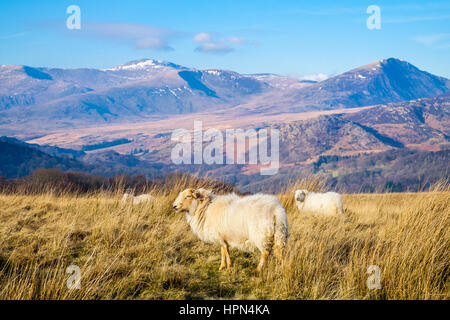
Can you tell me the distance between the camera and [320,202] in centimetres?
1091

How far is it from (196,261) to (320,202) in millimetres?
6142

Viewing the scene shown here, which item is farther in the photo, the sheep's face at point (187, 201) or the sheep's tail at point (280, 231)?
the sheep's face at point (187, 201)

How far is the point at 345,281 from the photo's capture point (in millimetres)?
4492

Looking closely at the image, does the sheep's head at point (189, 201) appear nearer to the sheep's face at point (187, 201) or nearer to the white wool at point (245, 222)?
the sheep's face at point (187, 201)

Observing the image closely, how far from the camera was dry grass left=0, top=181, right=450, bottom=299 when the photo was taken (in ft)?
14.0

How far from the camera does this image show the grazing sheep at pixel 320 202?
10547 mm

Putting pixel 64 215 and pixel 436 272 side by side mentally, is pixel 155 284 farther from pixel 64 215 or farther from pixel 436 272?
pixel 64 215

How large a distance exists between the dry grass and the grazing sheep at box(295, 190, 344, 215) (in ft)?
7.65

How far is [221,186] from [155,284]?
7.84 meters

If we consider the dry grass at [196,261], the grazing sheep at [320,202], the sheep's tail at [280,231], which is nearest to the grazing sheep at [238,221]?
the sheep's tail at [280,231]

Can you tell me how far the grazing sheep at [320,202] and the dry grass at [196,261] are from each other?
233 centimetres

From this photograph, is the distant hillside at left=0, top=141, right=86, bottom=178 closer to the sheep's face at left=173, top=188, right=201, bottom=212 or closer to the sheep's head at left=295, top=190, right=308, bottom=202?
the sheep's head at left=295, top=190, right=308, bottom=202

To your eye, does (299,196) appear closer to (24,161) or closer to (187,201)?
(187,201)

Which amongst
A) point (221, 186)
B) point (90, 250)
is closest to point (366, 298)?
point (90, 250)
